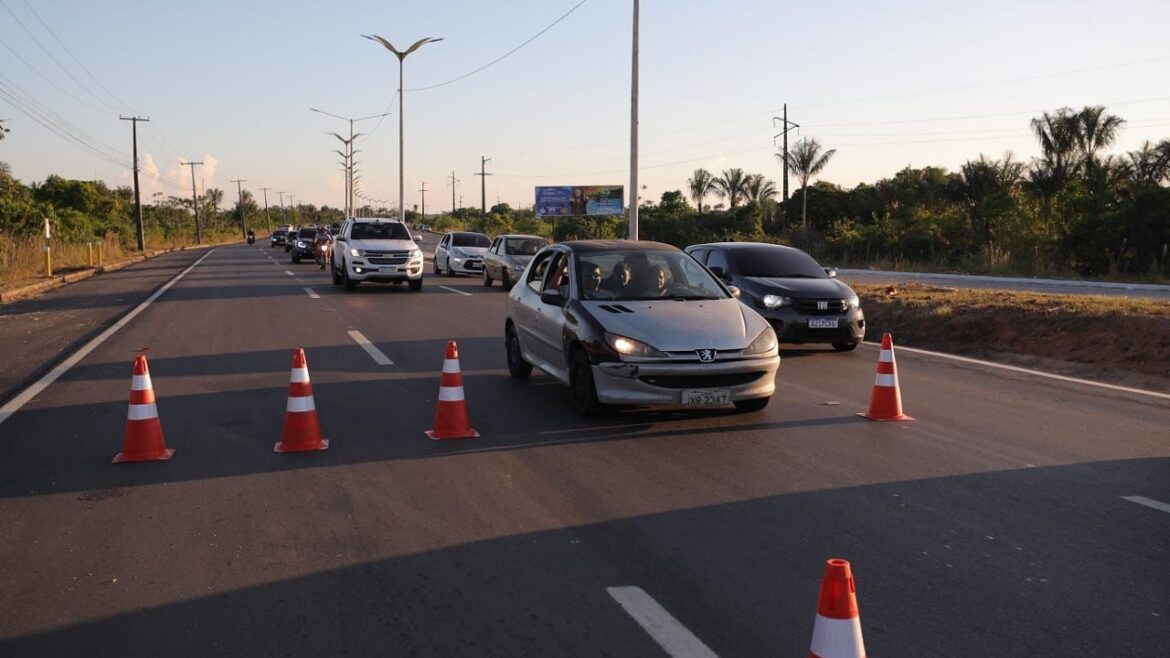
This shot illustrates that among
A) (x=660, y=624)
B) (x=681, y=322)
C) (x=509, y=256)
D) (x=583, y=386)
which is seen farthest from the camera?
(x=509, y=256)

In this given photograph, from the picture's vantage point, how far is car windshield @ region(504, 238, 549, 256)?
87.7ft

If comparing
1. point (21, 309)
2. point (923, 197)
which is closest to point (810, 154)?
point (923, 197)

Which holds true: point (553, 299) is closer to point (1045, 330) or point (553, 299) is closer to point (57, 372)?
point (57, 372)

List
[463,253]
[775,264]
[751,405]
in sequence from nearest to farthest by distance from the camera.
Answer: [751,405]
[775,264]
[463,253]

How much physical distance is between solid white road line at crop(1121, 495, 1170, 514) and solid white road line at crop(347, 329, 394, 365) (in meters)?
8.29

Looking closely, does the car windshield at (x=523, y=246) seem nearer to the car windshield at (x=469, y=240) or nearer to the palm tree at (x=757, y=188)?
the car windshield at (x=469, y=240)

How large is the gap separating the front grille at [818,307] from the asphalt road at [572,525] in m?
2.98

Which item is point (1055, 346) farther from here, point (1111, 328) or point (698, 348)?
point (698, 348)

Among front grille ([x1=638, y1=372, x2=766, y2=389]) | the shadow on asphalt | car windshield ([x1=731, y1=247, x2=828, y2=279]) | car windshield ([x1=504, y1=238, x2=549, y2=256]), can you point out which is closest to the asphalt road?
the shadow on asphalt

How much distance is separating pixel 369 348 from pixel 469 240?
1911 cm

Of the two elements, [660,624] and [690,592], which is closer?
[660,624]

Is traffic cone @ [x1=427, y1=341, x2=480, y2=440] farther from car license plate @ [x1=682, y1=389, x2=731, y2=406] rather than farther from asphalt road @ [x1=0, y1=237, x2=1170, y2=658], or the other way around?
car license plate @ [x1=682, y1=389, x2=731, y2=406]

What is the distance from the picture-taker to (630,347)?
8.32m

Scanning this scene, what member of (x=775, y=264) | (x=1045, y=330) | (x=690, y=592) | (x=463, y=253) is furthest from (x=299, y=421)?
(x=463, y=253)
